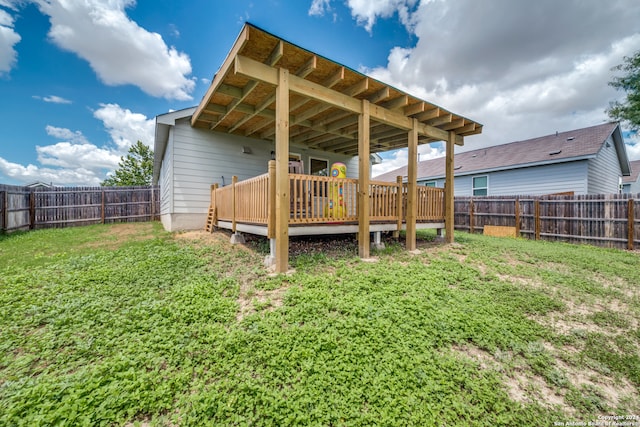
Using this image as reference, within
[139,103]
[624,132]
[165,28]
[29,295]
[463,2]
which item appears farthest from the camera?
[139,103]

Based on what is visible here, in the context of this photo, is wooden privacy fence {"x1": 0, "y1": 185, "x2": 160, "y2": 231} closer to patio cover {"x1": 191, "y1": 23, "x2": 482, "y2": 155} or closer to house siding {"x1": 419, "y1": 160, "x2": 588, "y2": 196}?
patio cover {"x1": 191, "y1": 23, "x2": 482, "y2": 155}

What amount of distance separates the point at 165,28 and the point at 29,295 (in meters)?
9.17

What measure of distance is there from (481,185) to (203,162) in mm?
14244

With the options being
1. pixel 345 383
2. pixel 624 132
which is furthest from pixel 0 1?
pixel 624 132

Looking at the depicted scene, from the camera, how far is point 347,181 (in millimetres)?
5066

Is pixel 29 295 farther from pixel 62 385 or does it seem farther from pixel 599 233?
pixel 599 233

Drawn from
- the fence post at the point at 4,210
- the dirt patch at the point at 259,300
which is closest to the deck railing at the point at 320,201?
the dirt patch at the point at 259,300

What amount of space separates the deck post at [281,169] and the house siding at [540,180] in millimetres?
13323

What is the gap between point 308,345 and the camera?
2.28 m

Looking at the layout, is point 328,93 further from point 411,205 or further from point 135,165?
point 135,165

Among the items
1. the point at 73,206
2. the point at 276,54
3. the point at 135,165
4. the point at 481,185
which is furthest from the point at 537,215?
the point at 135,165

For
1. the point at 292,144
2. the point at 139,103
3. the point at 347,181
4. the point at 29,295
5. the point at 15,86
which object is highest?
the point at 139,103

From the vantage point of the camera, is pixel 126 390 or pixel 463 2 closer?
pixel 126 390

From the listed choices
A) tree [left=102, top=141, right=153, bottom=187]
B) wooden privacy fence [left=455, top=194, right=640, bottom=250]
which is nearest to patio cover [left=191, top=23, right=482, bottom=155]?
wooden privacy fence [left=455, top=194, right=640, bottom=250]
